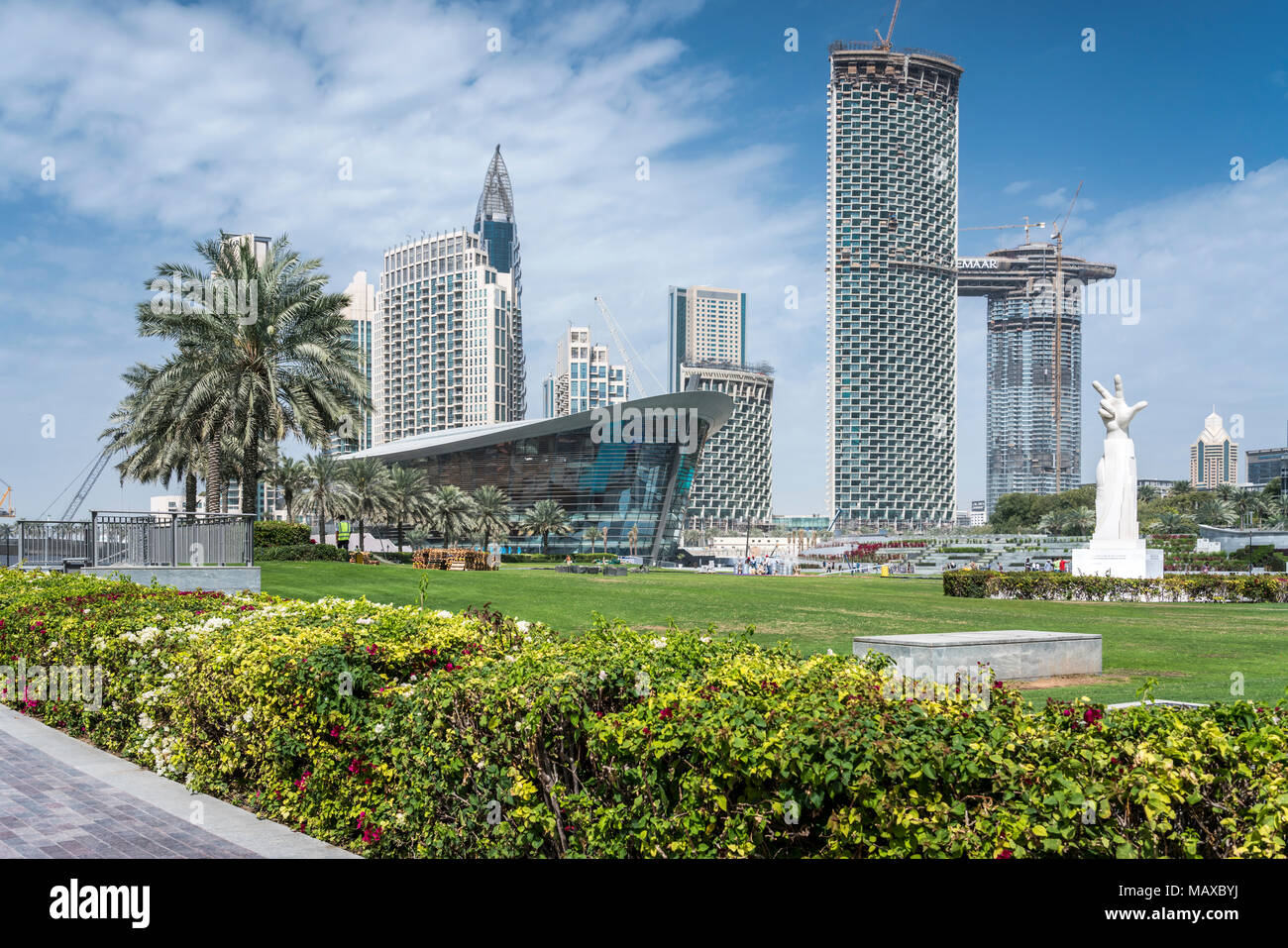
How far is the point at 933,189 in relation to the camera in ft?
595

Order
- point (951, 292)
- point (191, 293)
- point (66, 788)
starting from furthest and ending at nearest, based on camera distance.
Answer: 1. point (951, 292)
2. point (191, 293)
3. point (66, 788)

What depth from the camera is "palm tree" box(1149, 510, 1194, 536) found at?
95000 millimetres

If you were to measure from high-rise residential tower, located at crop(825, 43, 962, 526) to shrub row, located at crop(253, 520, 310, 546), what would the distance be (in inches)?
5693

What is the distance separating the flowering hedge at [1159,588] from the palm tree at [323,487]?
1669 inches

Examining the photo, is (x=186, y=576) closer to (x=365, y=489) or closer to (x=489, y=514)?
(x=365, y=489)

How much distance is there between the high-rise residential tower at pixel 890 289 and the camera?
177m

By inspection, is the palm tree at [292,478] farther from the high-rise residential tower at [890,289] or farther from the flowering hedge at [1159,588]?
the high-rise residential tower at [890,289]

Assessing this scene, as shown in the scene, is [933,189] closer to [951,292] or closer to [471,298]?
[951,292]

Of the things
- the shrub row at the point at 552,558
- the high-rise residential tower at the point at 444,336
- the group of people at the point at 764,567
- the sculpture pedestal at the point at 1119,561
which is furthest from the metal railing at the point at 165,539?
the high-rise residential tower at the point at 444,336

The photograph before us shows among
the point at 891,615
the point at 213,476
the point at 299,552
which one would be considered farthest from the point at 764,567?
the point at 213,476

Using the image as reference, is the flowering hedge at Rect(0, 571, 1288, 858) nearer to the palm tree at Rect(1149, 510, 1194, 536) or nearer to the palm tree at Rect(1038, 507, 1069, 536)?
the palm tree at Rect(1149, 510, 1194, 536)
